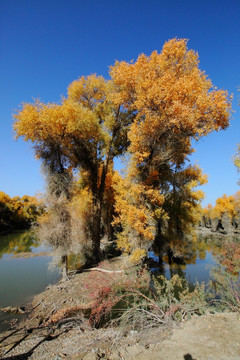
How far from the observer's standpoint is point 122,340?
4637 mm

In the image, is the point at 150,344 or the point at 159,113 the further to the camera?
the point at 159,113

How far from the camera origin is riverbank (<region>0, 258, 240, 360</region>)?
3902 mm

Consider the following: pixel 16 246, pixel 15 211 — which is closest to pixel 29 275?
pixel 16 246

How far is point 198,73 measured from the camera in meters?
10.9

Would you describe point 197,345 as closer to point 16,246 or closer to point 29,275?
point 29,275

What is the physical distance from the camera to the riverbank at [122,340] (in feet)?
12.8

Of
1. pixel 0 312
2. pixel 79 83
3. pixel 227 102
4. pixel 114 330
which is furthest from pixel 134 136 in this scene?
pixel 0 312

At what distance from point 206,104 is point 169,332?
9672mm

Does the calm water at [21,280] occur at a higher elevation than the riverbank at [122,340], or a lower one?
lower

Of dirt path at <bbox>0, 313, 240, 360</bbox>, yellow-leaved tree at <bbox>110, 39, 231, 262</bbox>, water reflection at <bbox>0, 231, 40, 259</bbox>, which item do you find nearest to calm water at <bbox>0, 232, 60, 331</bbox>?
dirt path at <bbox>0, 313, 240, 360</bbox>

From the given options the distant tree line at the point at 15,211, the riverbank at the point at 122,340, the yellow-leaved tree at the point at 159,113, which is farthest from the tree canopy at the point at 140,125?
the distant tree line at the point at 15,211

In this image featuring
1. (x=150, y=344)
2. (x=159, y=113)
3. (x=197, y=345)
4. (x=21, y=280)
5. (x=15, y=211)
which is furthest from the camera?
(x=15, y=211)

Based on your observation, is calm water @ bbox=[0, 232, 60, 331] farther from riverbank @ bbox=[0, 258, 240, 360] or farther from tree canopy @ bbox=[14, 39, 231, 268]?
tree canopy @ bbox=[14, 39, 231, 268]

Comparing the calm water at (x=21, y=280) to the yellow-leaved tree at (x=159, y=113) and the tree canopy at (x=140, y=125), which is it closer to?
the tree canopy at (x=140, y=125)
